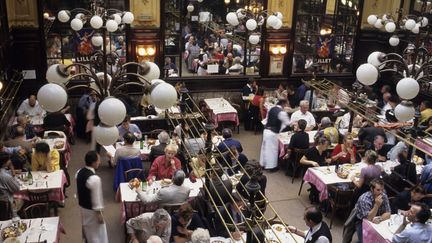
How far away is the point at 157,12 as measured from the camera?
12750 millimetres

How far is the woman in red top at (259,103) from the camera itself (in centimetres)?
1264

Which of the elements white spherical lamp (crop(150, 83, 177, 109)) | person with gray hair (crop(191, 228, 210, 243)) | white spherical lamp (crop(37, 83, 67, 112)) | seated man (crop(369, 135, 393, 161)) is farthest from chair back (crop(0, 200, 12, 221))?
seated man (crop(369, 135, 393, 161))

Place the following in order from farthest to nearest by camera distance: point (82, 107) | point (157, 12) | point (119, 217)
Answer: point (157, 12) → point (82, 107) → point (119, 217)

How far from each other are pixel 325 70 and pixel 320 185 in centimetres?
713

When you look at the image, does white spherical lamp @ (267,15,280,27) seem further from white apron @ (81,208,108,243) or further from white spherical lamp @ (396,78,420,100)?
white apron @ (81,208,108,243)

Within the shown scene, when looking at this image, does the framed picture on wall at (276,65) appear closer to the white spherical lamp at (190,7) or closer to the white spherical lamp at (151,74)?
the white spherical lamp at (190,7)

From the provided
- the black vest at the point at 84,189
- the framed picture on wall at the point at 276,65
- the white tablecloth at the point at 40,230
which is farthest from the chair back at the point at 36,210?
the framed picture on wall at the point at 276,65

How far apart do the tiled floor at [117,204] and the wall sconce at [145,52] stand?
9.52 ft

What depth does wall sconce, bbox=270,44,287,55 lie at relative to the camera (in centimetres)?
1395

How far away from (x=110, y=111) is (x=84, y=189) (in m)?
2.87

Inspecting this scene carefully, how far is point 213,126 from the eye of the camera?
18.9 ft

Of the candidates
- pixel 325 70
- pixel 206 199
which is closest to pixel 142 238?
pixel 206 199

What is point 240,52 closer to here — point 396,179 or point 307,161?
point 307,161

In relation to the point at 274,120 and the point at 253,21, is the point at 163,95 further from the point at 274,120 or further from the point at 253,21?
the point at 253,21
